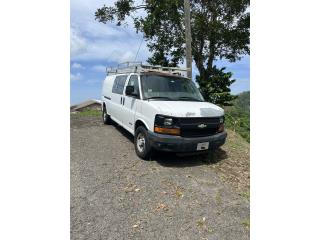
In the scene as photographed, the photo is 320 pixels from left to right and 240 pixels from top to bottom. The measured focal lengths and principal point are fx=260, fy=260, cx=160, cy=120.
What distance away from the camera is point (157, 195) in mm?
4301

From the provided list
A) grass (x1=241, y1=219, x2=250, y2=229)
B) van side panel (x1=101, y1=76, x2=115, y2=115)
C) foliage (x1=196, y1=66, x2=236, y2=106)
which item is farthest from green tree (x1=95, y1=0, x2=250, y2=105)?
grass (x1=241, y1=219, x2=250, y2=229)

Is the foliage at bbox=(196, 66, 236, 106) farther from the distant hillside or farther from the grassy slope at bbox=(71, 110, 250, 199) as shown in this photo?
the grassy slope at bbox=(71, 110, 250, 199)

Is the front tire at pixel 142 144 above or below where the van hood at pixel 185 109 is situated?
below

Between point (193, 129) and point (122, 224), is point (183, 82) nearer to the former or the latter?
point (193, 129)

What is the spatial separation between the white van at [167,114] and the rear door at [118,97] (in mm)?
109

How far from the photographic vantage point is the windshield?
6066mm

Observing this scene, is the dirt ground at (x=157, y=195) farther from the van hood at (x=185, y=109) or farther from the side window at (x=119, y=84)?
the side window at (x=119, y=84)

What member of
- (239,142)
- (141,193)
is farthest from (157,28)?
(141,193)

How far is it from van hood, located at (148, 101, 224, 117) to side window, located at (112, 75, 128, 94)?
7.15 ft

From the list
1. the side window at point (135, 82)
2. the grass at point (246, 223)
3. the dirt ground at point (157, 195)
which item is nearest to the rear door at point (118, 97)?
the side window at point (135, 82)

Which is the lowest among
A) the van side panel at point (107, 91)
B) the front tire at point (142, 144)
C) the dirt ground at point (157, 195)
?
the dirt ground at point (157, 195)

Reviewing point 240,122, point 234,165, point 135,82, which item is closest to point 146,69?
point 135,82

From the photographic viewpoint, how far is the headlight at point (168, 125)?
204 inches

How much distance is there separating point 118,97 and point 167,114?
3.04 meters
